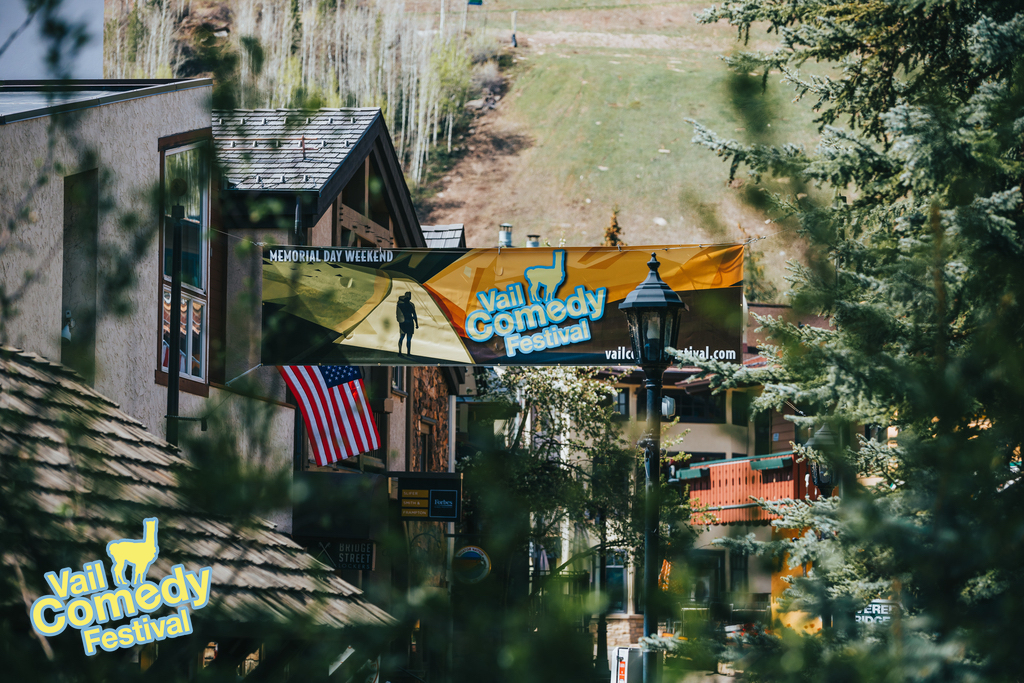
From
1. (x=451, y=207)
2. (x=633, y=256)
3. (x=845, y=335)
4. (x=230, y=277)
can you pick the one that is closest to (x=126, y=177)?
(x=230, y=277)

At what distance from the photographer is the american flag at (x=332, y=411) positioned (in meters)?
11.2

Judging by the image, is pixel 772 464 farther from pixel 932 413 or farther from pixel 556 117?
pixel 556 117

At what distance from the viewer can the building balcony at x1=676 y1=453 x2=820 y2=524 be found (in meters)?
16.4

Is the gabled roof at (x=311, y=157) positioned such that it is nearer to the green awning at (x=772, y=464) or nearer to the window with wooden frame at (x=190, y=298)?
the window with wooden frame at (x=190, y=298)

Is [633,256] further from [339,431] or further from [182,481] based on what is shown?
[182,481]

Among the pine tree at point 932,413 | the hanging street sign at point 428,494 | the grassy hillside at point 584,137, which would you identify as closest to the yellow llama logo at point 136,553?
the pine tree at point 932,413

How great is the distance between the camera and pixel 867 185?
732cm

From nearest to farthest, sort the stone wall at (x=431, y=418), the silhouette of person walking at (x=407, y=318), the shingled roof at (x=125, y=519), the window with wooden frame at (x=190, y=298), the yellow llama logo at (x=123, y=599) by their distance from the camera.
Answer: the shingled roof at (x=125, y=519)
the yellow llama logo at (x=123, y=599)
the window with wooden frame at (x=190, y=298)
the silhouette of person walking at (x=407, y=318)
the stone wall at (x=431, y=418)

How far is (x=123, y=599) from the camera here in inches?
112

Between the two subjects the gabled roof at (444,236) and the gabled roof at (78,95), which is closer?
the gabled roof at (78,95)

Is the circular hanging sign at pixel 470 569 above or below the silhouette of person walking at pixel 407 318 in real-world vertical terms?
above

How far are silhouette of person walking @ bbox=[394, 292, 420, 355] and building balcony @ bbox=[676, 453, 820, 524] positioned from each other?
198 inches

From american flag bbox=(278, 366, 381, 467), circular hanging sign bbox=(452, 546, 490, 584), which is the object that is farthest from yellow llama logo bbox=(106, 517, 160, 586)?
american flag bbox=(278, 366, 381, 467)

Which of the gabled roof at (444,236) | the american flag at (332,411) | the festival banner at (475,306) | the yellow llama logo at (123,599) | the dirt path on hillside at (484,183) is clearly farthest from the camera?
the dirt path on hillside at (484,183)
